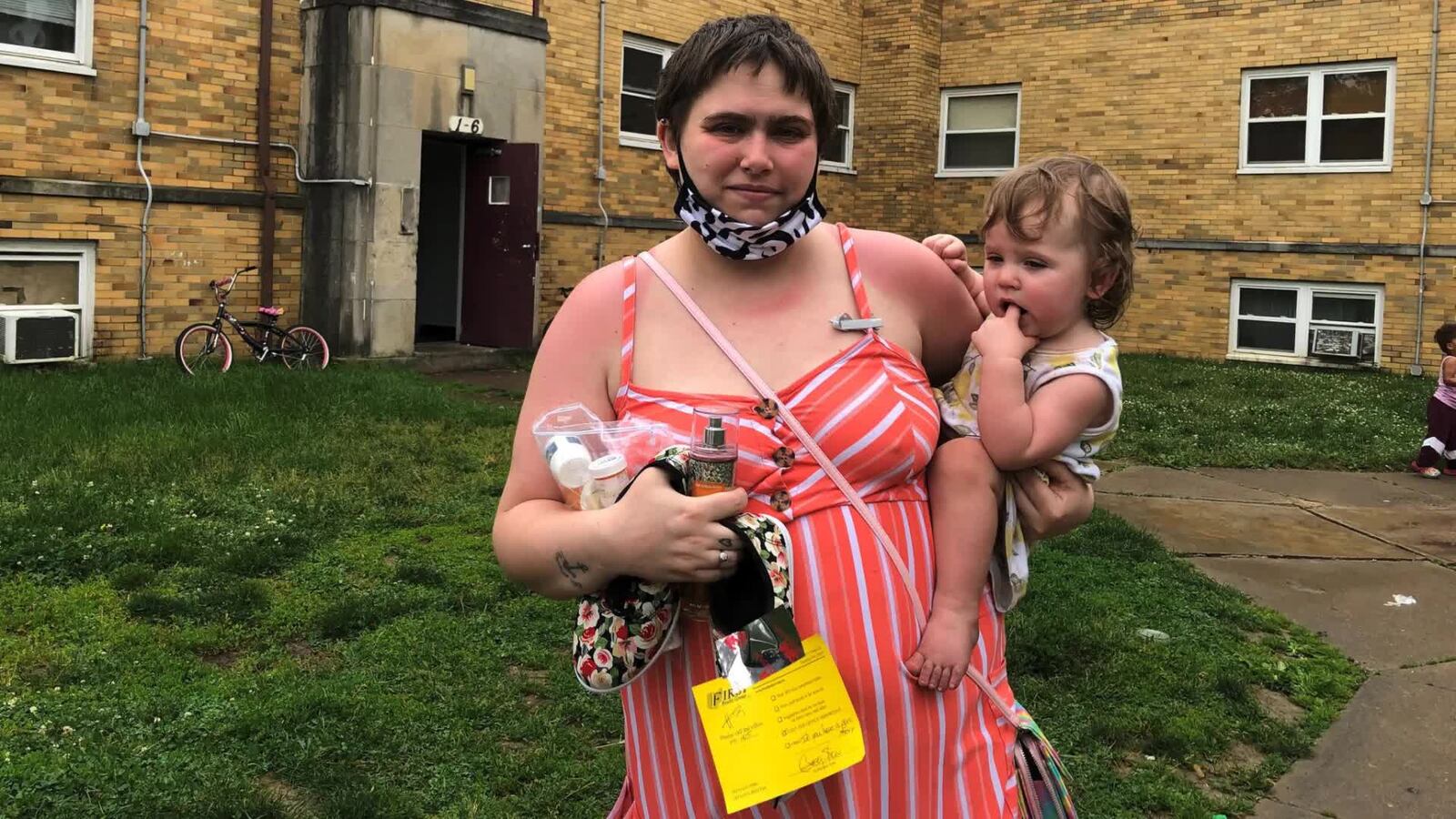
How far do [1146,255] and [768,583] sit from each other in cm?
1927

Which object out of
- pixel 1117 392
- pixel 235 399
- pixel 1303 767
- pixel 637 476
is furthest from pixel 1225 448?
pixel 637 476

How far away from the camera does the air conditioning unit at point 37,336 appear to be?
1104 cm

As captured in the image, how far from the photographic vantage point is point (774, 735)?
172 centimetres

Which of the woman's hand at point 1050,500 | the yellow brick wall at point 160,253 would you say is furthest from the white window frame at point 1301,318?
the woman's hand at point 1050,500

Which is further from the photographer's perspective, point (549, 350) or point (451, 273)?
point (451, 273)

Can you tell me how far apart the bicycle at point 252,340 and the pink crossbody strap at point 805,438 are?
10728 mm

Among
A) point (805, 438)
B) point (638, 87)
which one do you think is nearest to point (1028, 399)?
point (805, 438)

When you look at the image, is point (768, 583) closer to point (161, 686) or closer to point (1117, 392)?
point (1117, 392)

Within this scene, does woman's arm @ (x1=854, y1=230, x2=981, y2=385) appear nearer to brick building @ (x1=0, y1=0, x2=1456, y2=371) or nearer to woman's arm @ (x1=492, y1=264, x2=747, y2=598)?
woman's arm @ (x1=492, y1=264, x2=747, y2=598)

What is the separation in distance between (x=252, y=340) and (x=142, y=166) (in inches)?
81.9

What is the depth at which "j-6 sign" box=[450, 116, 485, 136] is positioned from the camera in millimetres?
14242

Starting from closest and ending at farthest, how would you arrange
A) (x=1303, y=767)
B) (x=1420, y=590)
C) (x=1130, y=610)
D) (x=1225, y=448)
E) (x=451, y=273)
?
(x=1303, y=767) → (x=1130, y=610) → (x=1420, y=590) → (x=1225, y=448) → (x=451, y=273)

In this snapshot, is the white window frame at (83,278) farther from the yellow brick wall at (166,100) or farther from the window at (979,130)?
the window at (979,130)

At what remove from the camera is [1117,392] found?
2.08 m
